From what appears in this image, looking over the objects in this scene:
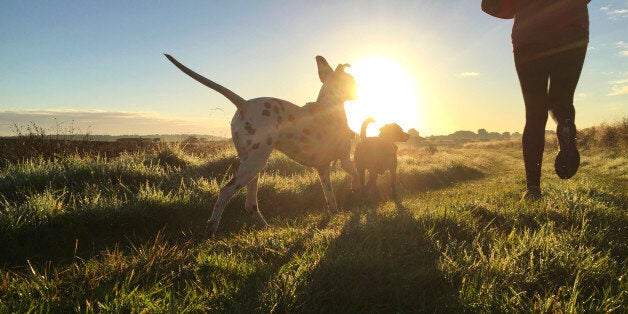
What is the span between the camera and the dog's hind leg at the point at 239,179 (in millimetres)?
4188

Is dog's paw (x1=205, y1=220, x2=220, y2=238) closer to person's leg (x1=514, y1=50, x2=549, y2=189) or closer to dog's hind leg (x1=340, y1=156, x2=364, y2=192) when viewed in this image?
dog's hind leg (x1=340, y1=156, x2=364, y2=192)

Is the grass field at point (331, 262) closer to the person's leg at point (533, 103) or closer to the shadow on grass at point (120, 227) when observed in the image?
the shadow on grass at point (120, 227)

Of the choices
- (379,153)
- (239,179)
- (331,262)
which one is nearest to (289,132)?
(239,179)

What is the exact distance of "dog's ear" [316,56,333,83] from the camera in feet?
20.4

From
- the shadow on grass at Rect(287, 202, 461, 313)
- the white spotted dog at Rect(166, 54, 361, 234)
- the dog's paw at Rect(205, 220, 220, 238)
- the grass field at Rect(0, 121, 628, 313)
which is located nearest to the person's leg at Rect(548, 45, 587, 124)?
the grass field at Rect(0, 121, 628, 313)

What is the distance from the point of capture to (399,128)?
6.84 m

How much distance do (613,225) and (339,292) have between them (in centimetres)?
317

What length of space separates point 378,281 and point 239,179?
93.2 inches

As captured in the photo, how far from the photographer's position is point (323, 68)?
630cm

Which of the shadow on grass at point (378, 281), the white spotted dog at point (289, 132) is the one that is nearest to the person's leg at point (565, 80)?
the white spotted dog at point (289, 132)

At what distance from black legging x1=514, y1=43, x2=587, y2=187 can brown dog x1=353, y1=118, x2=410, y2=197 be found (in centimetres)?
227

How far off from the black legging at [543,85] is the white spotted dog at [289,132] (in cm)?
272

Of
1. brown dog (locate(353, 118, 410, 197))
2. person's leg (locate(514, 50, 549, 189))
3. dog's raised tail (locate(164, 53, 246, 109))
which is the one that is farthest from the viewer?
brown dog (locate(353, 118, 410, 197))

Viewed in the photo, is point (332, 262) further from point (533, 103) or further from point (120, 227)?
point (533, 103)
